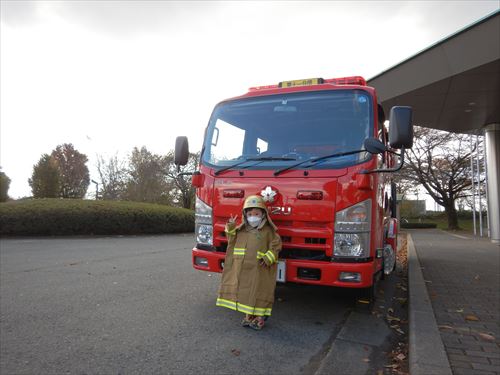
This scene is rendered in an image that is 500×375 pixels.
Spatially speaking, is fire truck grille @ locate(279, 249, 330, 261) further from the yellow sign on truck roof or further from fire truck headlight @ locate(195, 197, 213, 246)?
the yellow sign on truck roof

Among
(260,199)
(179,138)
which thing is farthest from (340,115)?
(179,138)

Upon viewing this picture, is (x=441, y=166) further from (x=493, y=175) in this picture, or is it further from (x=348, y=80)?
(x=348, y=80)

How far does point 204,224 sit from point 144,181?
1138 inches

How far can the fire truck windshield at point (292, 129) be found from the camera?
4.23 meters

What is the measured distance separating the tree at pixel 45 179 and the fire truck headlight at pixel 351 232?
121 feet

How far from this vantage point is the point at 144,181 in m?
32.2

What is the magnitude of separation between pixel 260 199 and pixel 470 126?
14029 millimetres

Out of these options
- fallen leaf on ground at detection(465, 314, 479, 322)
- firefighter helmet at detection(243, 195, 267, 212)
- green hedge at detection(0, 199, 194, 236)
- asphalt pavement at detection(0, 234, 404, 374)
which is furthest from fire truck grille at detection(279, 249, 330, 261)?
green hedge at detection(0, 199, 194, 236)

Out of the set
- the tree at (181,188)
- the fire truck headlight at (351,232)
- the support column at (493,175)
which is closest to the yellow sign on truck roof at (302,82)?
the fire truck headlight at (351,232)

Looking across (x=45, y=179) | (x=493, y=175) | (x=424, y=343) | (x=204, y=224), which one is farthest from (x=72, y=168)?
(x=424, y=343)

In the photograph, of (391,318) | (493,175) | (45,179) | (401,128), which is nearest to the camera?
(401,128)

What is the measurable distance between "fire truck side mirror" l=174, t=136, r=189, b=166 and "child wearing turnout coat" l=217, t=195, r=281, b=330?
5.25 ft

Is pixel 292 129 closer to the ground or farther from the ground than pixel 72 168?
closer to the ground

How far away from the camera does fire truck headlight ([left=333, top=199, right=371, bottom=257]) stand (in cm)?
386
